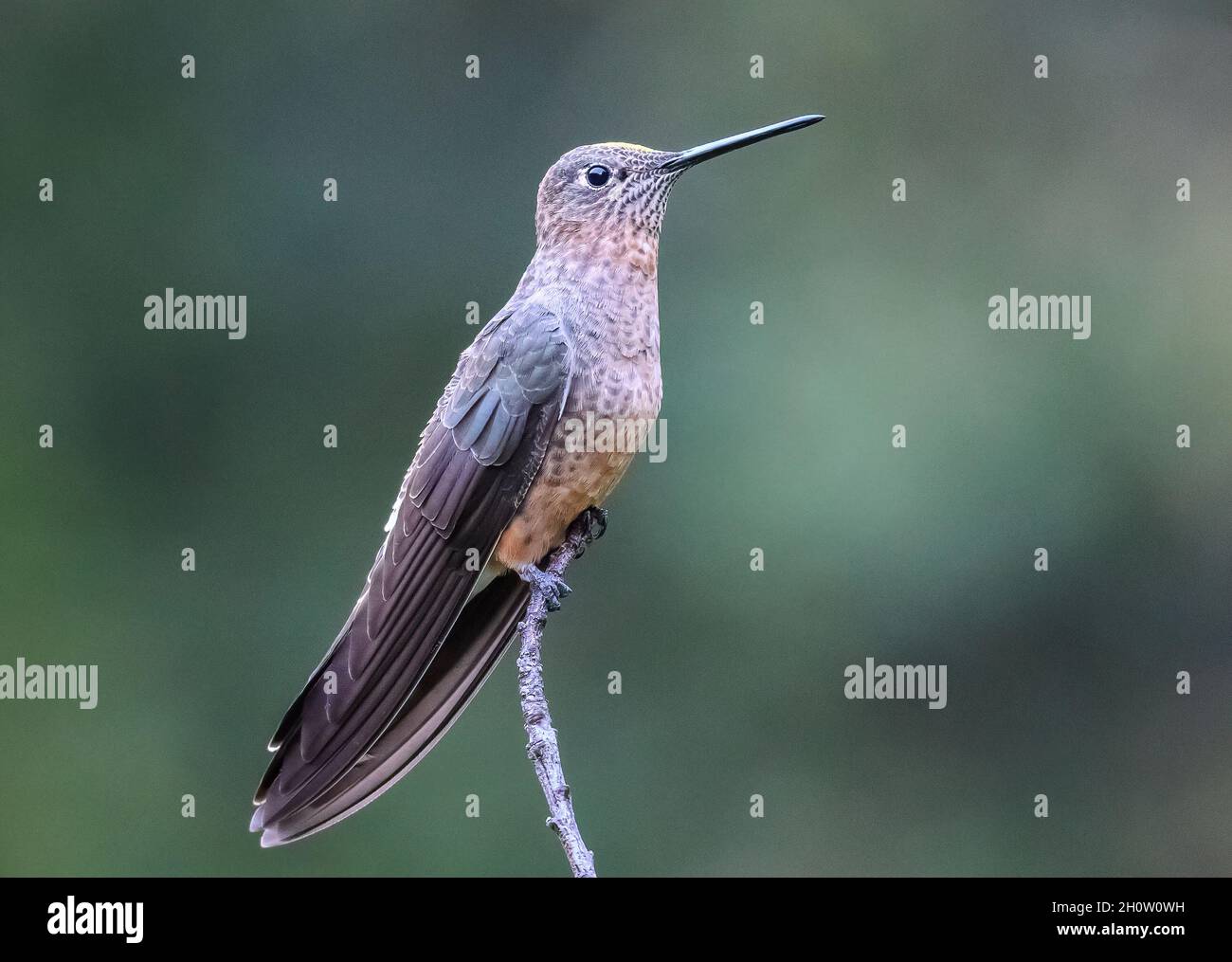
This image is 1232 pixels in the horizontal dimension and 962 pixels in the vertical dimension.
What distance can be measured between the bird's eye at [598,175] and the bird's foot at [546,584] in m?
1.10

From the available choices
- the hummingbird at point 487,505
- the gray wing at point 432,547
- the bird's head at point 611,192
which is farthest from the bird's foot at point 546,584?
the bird's head at point 611,192

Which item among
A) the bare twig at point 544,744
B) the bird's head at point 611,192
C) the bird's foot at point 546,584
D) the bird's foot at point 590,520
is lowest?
the bare twig at point 544,744

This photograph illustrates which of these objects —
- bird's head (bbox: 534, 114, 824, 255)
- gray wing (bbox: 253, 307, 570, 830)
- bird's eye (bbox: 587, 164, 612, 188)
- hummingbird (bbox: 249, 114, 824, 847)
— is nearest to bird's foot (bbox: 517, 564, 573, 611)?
hummingbird (bbox: 249, 114, 824, 847)

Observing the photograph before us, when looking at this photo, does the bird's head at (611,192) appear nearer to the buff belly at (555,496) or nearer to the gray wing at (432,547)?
the gray wing at (432,547)

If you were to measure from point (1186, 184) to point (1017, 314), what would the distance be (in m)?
1.51

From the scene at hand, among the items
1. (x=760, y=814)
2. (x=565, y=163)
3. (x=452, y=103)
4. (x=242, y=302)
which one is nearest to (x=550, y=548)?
(x=565, y=163)

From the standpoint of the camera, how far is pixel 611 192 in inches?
154

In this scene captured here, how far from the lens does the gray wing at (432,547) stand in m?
3.35

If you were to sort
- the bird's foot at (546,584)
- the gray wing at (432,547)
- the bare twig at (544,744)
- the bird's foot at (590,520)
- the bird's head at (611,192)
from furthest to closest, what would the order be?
1. the bird's head at (611,192)
2. the bird's foot at (590,520)
3. the bird's foot at (546,584)
4. the gray wing at (432,547)
5. the bare twig at (544,744)

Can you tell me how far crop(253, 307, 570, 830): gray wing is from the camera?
3346 millimetres

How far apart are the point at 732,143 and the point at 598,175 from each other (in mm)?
484

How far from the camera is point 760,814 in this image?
7.04 metres

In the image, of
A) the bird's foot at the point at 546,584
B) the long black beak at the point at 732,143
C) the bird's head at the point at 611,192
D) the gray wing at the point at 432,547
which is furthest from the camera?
the bird's head at the point at 611,192

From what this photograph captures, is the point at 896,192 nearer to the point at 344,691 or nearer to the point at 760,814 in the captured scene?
the point at 760,814
